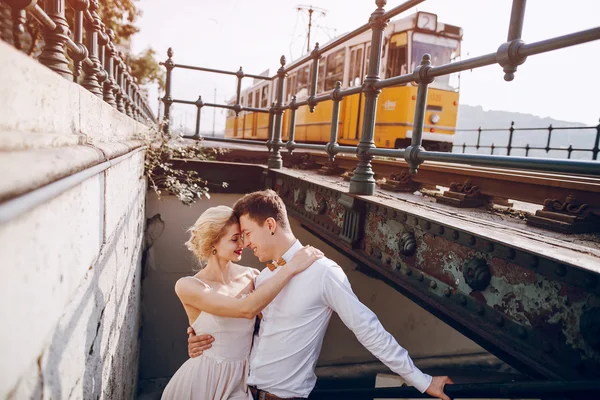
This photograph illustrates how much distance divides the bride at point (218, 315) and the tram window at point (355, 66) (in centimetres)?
759

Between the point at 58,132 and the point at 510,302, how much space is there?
192 centimetres

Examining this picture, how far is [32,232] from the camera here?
3.18 ft

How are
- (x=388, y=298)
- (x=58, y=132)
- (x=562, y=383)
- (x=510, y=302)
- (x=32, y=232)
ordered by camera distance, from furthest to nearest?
(x=388, y=298) → (x=510, y=302) → (x=562, y=383) → (x=58, y=132) → (x=32, y=232)

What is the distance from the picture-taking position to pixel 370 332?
2424 mm

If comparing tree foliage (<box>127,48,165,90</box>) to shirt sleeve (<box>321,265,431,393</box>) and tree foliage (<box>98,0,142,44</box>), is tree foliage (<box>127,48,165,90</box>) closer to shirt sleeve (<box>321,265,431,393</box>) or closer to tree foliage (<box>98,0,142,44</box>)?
tree foliage (<box>98,0,142,44</box>)

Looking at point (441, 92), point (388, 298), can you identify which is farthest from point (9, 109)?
point (441, 92)

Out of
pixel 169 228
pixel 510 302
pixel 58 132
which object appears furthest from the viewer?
pixel 169 228

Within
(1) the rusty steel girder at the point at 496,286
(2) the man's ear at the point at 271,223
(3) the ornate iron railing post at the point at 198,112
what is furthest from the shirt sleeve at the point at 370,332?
(3) the ornate iron railing post at the point at 198,112

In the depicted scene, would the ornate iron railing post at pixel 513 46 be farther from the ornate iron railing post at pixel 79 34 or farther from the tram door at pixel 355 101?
the tram door at pixel 355 101

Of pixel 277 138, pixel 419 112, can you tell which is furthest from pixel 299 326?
pixel 277 138

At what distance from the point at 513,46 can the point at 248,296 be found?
2063 millimetres

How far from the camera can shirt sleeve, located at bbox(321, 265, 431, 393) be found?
7.77 ft

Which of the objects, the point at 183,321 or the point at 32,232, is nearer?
the point at 32,232

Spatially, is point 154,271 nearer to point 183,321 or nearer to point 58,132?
point 183,321
